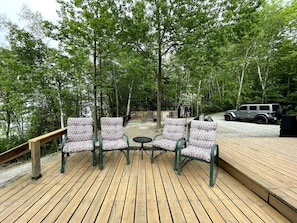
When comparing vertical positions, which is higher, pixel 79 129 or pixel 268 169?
pixel 79 129

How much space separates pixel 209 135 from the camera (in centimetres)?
279

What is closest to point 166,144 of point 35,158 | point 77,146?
point 77,146

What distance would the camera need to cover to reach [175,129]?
3.36m

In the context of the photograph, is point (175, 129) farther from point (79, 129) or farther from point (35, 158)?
point (35, 158)

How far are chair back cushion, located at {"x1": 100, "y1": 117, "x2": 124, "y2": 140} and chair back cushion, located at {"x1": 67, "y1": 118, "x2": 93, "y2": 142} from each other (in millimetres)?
278

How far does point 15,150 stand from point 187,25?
5719mm

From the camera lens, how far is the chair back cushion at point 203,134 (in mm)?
2766

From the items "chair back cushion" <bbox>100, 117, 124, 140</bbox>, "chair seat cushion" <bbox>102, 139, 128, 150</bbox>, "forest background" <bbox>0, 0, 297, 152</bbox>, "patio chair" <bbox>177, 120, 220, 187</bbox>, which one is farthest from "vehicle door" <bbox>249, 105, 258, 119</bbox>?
"chair seat cushion" <bbox>102, 139, 128, 150</bbox>

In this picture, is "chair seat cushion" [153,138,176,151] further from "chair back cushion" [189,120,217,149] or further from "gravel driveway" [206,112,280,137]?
"gravel driveway" [206,112,280,137]

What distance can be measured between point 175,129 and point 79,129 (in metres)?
2.03

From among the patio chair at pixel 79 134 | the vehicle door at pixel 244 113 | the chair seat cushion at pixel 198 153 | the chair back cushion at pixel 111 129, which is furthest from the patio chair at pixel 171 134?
the vehicle door at pixel 244 113

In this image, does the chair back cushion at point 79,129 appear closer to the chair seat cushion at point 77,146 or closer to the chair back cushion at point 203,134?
the chair seat cushion at point 77,146

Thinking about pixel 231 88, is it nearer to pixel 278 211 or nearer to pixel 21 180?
pixel 278 211

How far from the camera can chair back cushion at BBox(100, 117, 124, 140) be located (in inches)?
134
